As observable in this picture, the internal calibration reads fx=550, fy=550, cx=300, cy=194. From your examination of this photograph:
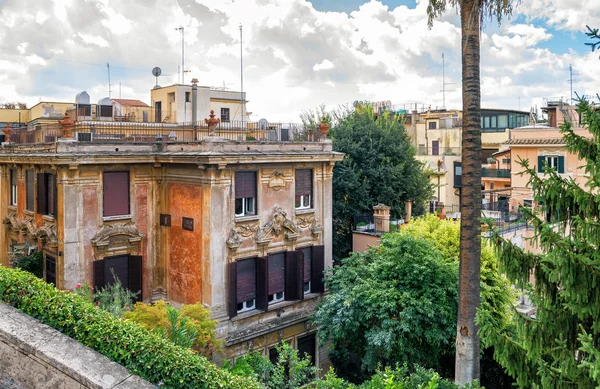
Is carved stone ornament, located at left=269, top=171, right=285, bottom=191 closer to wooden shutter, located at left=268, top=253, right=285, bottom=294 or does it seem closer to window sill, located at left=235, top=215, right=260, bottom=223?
window sill, located at left=235, top=215, right=260, bottom=223

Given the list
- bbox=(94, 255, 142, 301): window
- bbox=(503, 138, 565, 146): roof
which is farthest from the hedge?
bbox=(503, 138, 565, 146): roof

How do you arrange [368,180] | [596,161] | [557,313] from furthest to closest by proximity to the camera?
[368,180]
[557,313]
[596,161]

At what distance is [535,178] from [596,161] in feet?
3.33

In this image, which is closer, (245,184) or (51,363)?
(51,363)

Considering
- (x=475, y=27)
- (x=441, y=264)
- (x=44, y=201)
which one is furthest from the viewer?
(x=44, y=201)

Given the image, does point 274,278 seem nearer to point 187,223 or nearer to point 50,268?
point 187,223

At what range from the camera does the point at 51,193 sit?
20.9m

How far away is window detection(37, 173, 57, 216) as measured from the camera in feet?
67.8

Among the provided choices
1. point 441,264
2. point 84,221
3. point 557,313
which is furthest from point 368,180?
point 557,313

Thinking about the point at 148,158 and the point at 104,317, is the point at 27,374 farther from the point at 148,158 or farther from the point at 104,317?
the point at 148,158

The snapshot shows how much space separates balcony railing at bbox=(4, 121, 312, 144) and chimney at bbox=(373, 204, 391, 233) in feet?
15.7

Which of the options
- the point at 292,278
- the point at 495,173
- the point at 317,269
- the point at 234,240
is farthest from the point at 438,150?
the point at 234,240

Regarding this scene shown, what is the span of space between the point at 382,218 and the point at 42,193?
15138mm

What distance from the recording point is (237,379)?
10.3m
